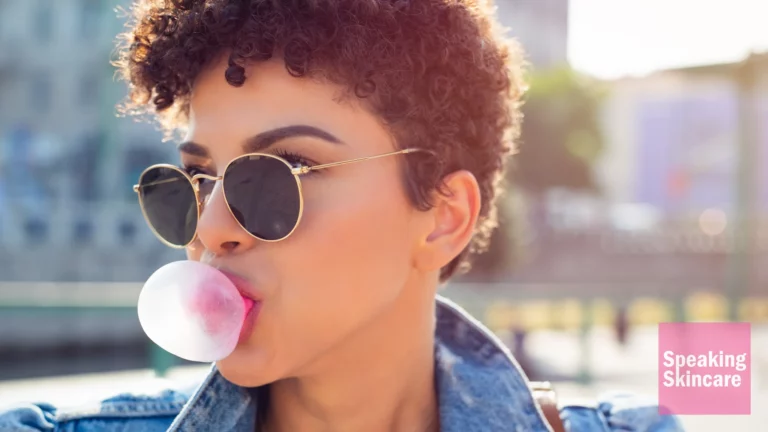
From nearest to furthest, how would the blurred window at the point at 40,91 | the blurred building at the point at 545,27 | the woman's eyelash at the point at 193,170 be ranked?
the woman's eyelash at the point at 193,170 → the blurred window at the point at 40,91 → the blurred building at the point at 545,27

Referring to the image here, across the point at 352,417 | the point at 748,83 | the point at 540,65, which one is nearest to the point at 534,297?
the point at 748,83

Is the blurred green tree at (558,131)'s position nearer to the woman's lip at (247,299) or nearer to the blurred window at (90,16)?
the blurred window at (90,16)

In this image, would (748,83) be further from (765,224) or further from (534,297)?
(765,224)

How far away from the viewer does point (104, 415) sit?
1.77m

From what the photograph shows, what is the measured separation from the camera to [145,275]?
756 inches

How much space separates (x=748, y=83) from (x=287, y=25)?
12.5 metres

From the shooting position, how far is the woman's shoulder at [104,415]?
1.68 meters

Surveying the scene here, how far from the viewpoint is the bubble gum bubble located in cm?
155

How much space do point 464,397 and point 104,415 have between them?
0.84 metres

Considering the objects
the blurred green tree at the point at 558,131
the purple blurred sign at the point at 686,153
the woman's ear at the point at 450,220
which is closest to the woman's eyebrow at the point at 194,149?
the woman's ear at the point at 450,220

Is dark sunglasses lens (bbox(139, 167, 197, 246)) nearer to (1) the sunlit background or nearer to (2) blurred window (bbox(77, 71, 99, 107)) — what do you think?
(1) the sunlit background

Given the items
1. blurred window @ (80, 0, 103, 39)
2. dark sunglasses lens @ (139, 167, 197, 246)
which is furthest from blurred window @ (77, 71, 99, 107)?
dark sunglasses lens @ (139, 167, 197, 246)

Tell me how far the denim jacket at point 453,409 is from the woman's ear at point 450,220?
27cm

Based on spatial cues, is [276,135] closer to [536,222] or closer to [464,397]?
[464,397]
